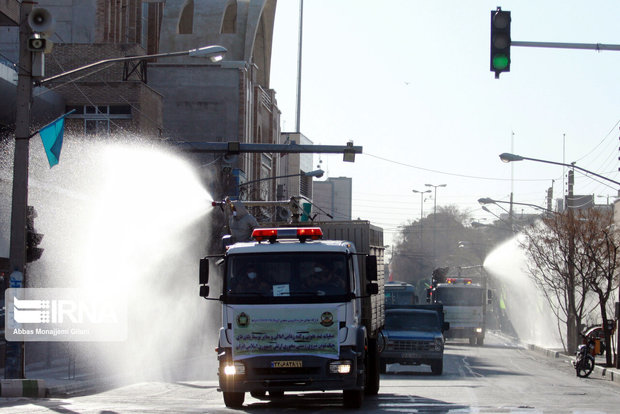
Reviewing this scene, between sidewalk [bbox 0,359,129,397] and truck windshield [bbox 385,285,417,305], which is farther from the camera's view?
truck windshield [bbox 385,285,417,305]

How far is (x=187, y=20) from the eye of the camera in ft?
243

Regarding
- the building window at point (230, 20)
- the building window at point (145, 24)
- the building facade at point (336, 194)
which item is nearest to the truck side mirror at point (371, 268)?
the building window at point (145, 24)

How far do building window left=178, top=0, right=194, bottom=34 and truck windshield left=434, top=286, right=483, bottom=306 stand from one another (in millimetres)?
30566

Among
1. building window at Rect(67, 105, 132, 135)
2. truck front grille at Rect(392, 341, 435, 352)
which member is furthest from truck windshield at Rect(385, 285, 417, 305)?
truck front grille at Rect(392, 341, 435, 352)

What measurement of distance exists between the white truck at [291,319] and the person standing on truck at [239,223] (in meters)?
4.28

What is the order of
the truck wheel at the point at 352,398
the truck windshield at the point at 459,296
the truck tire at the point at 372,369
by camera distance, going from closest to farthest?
the truck wheel at the point at 352,398 < the truck tire at the point at 372,369 < the truck windshield at the point at 459,296

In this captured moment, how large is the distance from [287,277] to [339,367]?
5.18ft

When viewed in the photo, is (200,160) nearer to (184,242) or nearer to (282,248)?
(184,242)

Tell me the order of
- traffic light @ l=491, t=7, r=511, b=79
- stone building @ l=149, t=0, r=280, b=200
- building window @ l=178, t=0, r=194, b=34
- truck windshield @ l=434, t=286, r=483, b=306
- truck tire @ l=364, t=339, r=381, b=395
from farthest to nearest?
1. building window @ l=178, t=0, r=194, b=34
2. stone building @ l=149, t=0, r=280, b=200
3. truck windshield @ l=434, t=286, r=483, b=306
4. truck tire @ l=364, t=339, r=381, b=395
5. traffic light @ l=491, t=7, r=511, b=79

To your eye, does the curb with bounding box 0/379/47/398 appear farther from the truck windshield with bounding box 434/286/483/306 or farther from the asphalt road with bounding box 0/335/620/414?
the truck windshield with bounding box 434/286/483/306

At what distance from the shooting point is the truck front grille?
28781 mm

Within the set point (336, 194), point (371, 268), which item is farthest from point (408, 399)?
point (336, 194)

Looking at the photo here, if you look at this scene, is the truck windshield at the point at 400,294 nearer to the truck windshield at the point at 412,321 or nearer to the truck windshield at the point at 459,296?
the truck windshield at the point at 459,296

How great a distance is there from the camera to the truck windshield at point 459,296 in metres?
53.9
